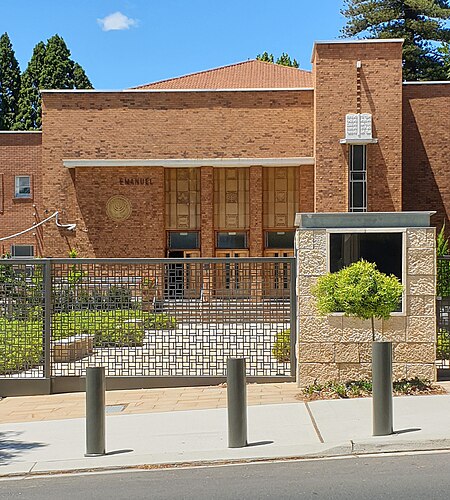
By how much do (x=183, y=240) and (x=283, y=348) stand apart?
844 inches

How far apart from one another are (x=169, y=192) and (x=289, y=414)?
24125mm

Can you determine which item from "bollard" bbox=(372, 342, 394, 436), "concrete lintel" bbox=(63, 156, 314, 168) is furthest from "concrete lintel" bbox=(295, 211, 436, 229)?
"concrete lintel" bbox=(63, 156, 314, 168)

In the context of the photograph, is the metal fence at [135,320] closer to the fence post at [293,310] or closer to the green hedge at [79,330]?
the green hedge at [79,330]

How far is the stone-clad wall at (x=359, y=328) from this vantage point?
463 inches

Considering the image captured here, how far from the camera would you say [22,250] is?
37.7 m

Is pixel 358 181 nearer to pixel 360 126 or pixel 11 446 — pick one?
pixel 360 126

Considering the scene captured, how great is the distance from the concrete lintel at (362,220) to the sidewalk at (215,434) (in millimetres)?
2418

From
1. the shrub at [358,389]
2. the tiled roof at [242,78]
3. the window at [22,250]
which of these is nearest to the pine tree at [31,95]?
the tiled roof at [242,78]

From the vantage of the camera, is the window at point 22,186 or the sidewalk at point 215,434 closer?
the sidewalk at point 215,434

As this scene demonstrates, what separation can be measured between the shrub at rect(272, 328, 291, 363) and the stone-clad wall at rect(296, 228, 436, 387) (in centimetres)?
89

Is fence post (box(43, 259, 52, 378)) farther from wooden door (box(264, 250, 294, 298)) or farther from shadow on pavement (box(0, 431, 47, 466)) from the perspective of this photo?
wooden door (box(264, 250, 294, 298))

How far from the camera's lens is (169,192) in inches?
1332

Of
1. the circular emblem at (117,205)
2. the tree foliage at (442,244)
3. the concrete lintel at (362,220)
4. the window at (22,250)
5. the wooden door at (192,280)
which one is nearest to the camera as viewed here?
the concrete lintel at (362,220)

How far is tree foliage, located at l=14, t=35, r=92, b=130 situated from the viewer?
5869cm
